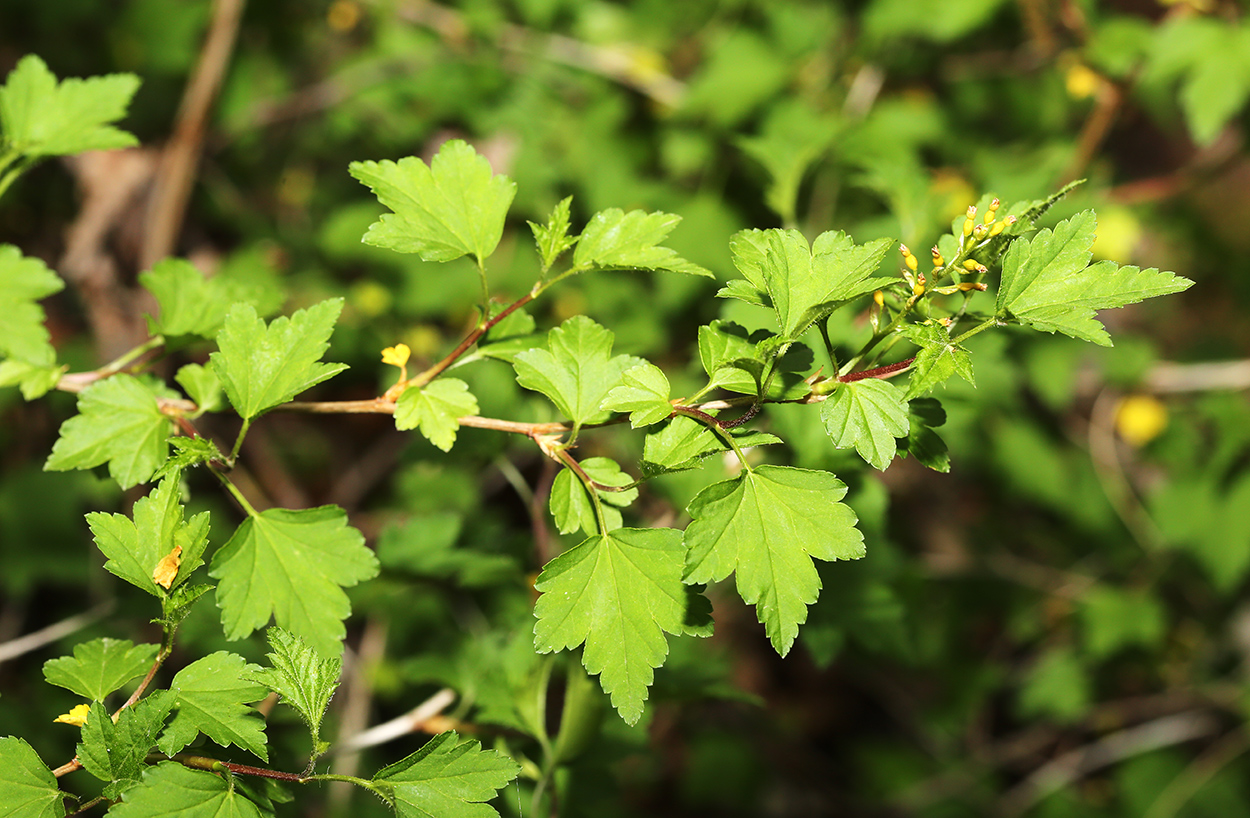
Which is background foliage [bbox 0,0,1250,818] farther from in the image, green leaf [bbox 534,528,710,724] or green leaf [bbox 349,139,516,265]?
green leaf [bbox 534,528,710,724]

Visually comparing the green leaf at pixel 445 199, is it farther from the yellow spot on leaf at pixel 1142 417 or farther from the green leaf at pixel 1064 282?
the yellow spot on leaf at pixel 1142 417

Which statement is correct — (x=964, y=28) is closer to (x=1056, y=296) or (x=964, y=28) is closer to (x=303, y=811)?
(x=1056, y=296)

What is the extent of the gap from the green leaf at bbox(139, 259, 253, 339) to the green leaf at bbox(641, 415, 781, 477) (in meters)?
0.77

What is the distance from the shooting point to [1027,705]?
3.35 meters

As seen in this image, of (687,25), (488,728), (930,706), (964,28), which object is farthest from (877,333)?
(930,706)

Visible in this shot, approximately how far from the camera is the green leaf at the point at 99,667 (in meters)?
1.12

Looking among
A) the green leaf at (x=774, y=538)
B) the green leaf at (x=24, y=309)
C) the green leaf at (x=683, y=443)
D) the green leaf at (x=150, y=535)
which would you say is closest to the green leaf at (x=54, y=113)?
the green leaf at (x=24, y=309)

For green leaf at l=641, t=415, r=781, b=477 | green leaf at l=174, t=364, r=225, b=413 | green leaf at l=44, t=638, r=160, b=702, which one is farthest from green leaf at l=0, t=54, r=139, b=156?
green leaf at l=641, t=415, r=781, b=477

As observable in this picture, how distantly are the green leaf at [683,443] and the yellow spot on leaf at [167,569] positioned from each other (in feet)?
2.01

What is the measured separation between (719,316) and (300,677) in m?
1.63

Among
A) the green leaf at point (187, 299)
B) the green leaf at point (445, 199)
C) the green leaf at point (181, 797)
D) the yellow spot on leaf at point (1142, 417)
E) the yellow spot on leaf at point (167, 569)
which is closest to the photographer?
the green leaf at point (181, 797)

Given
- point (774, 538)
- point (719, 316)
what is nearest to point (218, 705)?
point (774, 538)

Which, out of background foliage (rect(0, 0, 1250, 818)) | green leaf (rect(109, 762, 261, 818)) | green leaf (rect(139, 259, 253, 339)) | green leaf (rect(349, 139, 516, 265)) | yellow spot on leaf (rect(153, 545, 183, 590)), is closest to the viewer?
green leaf (rect(109, 762, 261, 818))

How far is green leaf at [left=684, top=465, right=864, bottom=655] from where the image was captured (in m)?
1.03
